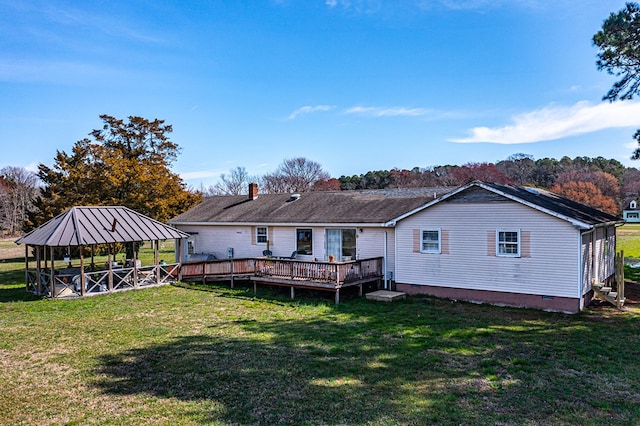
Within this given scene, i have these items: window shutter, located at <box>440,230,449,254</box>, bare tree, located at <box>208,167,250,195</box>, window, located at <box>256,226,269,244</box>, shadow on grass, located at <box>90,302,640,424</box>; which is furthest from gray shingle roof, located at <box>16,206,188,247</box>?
bare tree, located at <box>208,167,250,195</box>

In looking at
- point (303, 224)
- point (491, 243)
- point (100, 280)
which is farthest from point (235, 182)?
point (491, 243)

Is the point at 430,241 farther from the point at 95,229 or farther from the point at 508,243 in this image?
the point at 95,229

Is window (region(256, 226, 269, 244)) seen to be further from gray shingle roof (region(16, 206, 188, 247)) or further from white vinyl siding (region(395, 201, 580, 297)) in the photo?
white vinyl siding (region(395, 201, 580, 297))

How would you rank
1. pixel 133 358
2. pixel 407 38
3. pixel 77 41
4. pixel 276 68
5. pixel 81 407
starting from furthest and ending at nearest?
1. pixel 276 68
2. pixel 407 38
3. pixel 77 41
4. pixel 133 358
5. pixel 81 407

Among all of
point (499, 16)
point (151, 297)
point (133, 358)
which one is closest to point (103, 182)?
point (151, 297)

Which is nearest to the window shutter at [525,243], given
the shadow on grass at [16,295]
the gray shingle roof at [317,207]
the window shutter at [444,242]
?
the window shutter at [444,242]

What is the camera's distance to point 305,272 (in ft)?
51.3

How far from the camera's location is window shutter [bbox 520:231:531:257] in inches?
529

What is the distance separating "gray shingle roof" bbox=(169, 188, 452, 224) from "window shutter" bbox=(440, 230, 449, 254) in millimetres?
2537

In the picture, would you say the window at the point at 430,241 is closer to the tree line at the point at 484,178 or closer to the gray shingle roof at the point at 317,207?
the gray shingle roof at the point at 317,207

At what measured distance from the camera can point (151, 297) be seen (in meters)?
16.3

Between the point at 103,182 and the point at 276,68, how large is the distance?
12.3 meters

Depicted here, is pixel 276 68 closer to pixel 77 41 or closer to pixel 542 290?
pixel 77 41

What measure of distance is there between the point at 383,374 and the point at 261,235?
13991mm
